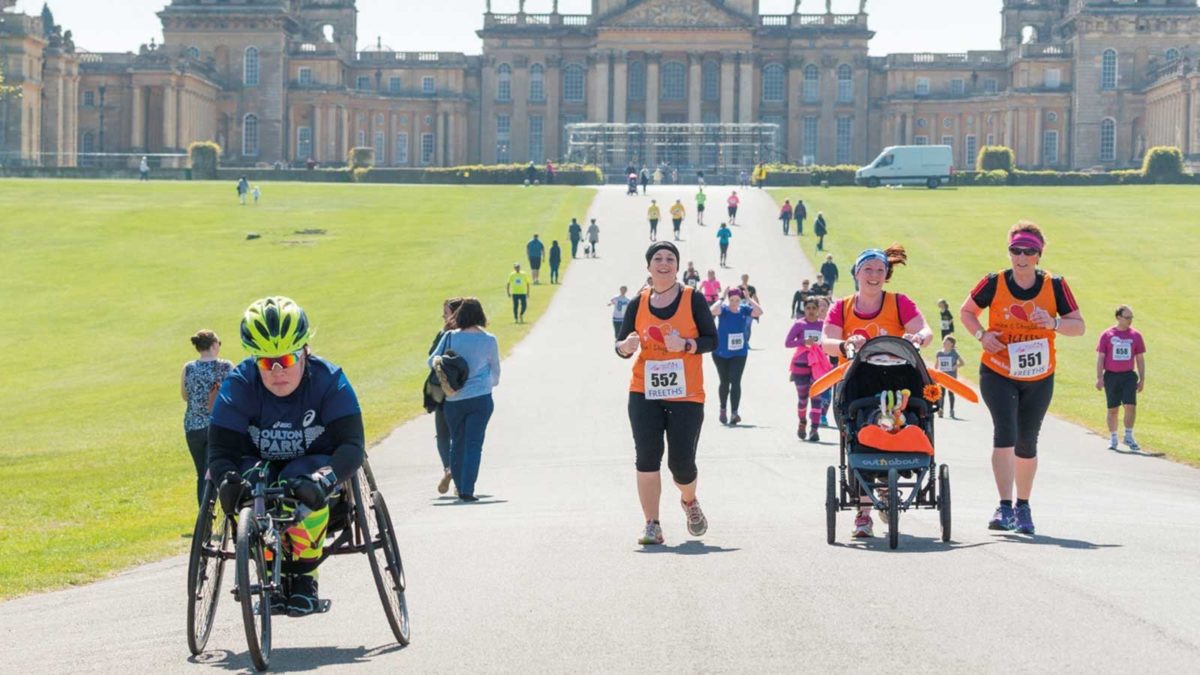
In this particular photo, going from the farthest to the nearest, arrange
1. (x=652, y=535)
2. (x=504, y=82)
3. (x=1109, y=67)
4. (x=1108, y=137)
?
(x=504, y=82), (x=1109, y=67), (x=1108, y=137), (x=652, y=535)

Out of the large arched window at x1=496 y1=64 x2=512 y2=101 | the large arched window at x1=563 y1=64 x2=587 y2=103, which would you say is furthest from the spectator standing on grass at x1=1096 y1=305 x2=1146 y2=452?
the large arched window at x1=496 y1=64 x2=512 y2=101

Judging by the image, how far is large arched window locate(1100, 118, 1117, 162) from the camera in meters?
127

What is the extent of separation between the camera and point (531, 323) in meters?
43.5

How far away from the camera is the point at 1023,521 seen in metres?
13.0

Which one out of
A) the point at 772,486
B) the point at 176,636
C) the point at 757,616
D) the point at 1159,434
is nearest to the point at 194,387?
the point at 772,486

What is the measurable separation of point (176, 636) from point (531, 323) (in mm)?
33751

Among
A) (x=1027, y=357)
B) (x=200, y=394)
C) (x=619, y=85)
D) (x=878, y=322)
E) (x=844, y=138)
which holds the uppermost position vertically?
(x=619, y=85)

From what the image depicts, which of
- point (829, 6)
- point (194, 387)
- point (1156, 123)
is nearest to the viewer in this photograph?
point (194, 387)

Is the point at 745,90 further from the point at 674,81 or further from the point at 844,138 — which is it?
the point at 844,138

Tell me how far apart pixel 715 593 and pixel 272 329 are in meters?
→ 2.94

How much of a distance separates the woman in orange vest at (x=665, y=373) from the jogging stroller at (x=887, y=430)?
0.94 m

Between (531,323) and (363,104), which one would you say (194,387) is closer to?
(531,323)

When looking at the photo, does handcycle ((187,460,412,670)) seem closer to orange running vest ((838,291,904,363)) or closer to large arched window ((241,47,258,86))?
orange running vest ((838,291,904,363))

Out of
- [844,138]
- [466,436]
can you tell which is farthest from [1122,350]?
[844,138]
